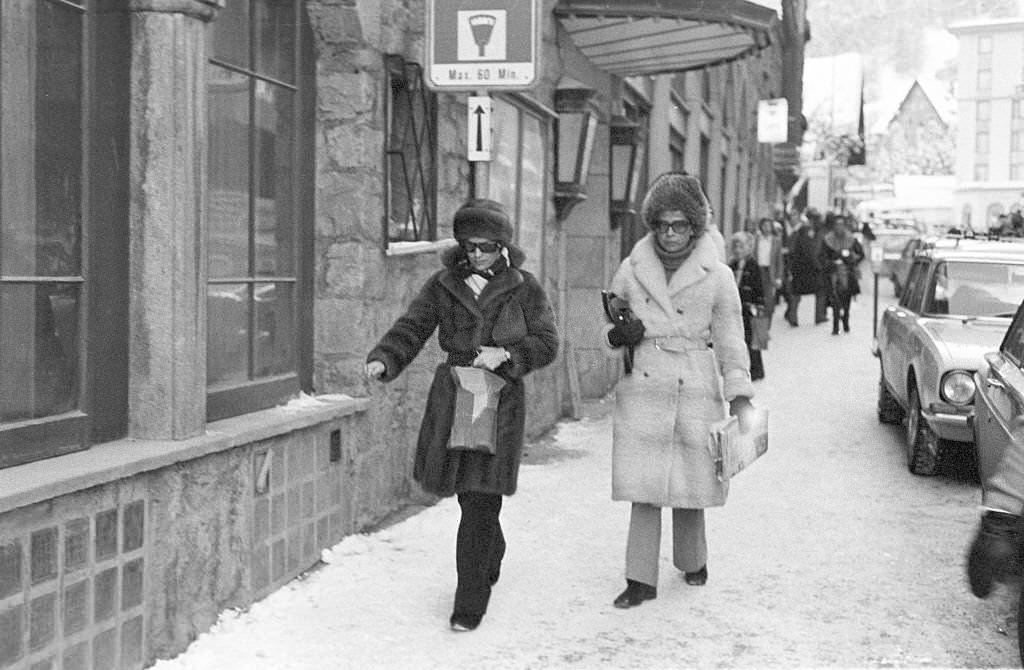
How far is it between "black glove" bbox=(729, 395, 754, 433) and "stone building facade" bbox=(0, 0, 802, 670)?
1.70m

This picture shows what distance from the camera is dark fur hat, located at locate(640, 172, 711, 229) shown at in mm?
5934

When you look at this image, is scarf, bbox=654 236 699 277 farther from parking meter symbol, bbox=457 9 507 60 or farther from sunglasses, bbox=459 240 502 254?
parking meter symbol, bbox=457 9 507 60

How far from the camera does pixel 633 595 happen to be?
19.6ft

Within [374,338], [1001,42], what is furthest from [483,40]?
[1001,42]

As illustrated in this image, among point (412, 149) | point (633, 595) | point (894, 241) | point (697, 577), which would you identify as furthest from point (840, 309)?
point (894, 241)

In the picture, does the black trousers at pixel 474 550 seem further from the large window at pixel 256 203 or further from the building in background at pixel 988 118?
the building in background at pixel 988 118

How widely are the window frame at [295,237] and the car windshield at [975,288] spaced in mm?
5117

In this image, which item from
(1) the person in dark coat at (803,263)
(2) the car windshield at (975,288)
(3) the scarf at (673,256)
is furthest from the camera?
(1) the person in dark coat at (803,263)

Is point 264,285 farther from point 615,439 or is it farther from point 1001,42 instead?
point 1001,42

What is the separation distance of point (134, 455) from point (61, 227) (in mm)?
742

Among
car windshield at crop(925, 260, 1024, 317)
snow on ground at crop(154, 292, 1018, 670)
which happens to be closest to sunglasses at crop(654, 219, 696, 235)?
snow on ground at crop(154, 292, 1018, 670)

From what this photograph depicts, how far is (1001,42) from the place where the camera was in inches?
3541

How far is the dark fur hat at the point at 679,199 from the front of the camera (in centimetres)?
593

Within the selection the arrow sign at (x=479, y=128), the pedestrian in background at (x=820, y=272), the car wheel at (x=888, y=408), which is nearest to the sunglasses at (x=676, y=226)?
the arrow sign at (x=479, y=128)
